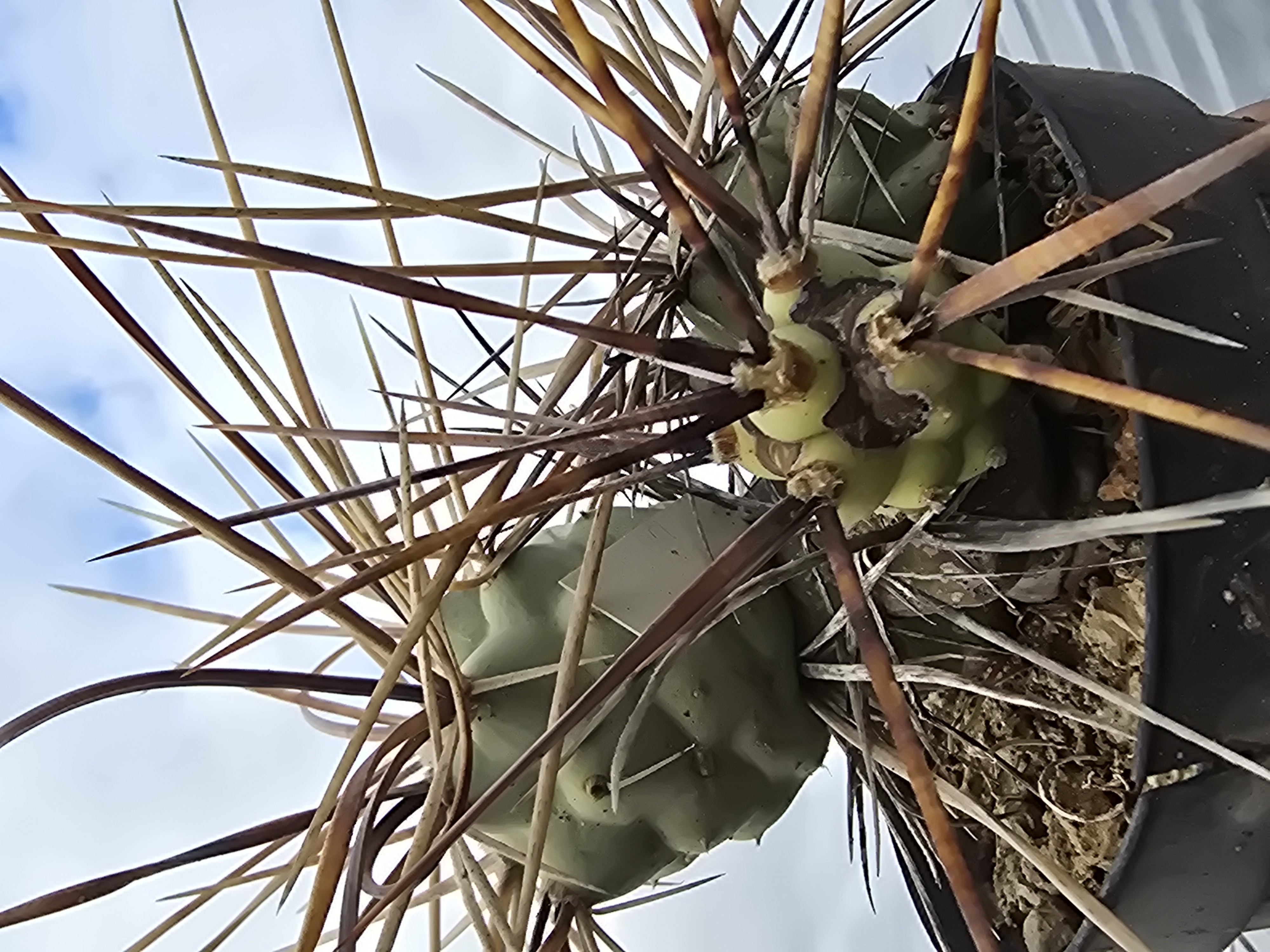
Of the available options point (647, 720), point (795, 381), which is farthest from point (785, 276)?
point (647, 720)

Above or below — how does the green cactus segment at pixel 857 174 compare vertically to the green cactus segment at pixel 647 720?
above

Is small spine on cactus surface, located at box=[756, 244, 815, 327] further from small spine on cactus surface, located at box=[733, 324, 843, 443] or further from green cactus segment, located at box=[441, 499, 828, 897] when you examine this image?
green cactus segment, located at box=[441, 499, 828, 897]

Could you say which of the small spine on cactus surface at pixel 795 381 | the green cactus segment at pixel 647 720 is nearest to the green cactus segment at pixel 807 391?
A: the small spine on cactus surface at pixel 795 381

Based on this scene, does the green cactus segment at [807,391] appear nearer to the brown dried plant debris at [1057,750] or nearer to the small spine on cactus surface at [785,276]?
the small spine on cactus surface at [785,276]

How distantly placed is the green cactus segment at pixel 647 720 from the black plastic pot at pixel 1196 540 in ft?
0.32

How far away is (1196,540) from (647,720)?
0.14 m

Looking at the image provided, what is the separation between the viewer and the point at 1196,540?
26cm

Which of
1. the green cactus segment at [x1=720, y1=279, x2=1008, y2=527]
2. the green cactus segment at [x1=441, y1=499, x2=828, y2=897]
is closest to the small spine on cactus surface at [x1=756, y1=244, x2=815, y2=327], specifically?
the green cactus segment at [x1=720, y1=279, x2=1008, y2=527]

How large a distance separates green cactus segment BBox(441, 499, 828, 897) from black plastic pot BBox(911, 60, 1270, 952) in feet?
0.32

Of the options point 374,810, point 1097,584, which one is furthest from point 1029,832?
point 374,810

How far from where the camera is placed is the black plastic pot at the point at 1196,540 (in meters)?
0.26

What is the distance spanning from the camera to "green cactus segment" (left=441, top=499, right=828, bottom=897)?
32 centimetres

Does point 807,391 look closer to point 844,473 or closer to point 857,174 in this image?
point 844,473

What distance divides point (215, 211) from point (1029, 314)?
0.20 metres
